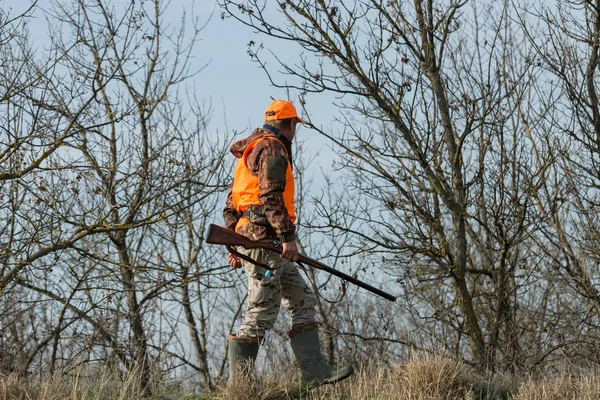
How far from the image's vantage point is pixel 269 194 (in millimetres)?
4754

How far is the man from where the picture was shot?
15.9 feet

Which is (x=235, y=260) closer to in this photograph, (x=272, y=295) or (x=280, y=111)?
(x=272, y=295)

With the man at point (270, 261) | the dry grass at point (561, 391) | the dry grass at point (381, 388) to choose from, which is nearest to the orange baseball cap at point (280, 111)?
the man at point (270, 261)

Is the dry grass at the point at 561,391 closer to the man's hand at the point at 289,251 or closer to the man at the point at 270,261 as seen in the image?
the man at the point at 270,261

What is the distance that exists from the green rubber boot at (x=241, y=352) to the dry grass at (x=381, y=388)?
0.15m

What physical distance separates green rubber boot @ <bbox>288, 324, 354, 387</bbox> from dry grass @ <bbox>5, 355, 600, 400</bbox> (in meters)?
0.08

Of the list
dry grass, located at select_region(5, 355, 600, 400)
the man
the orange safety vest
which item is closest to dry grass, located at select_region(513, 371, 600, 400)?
dry grass, located at select_region(5, 355, 600, 400)

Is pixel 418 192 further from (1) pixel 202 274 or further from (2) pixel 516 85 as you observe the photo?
(1) pixel 202 274

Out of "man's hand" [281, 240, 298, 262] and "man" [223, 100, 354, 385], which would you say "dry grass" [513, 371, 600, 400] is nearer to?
"man" [223, 100, 354, 385]

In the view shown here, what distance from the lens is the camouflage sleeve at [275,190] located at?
4.73m

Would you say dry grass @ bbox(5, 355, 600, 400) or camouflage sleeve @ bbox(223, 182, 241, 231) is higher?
camouflage sleeve @ bbox(223, 182, 241, 231)

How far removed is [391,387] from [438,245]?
3.77 m

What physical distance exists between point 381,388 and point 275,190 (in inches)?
57.7

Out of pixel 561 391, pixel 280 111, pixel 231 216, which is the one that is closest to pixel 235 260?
pixel 231 216
